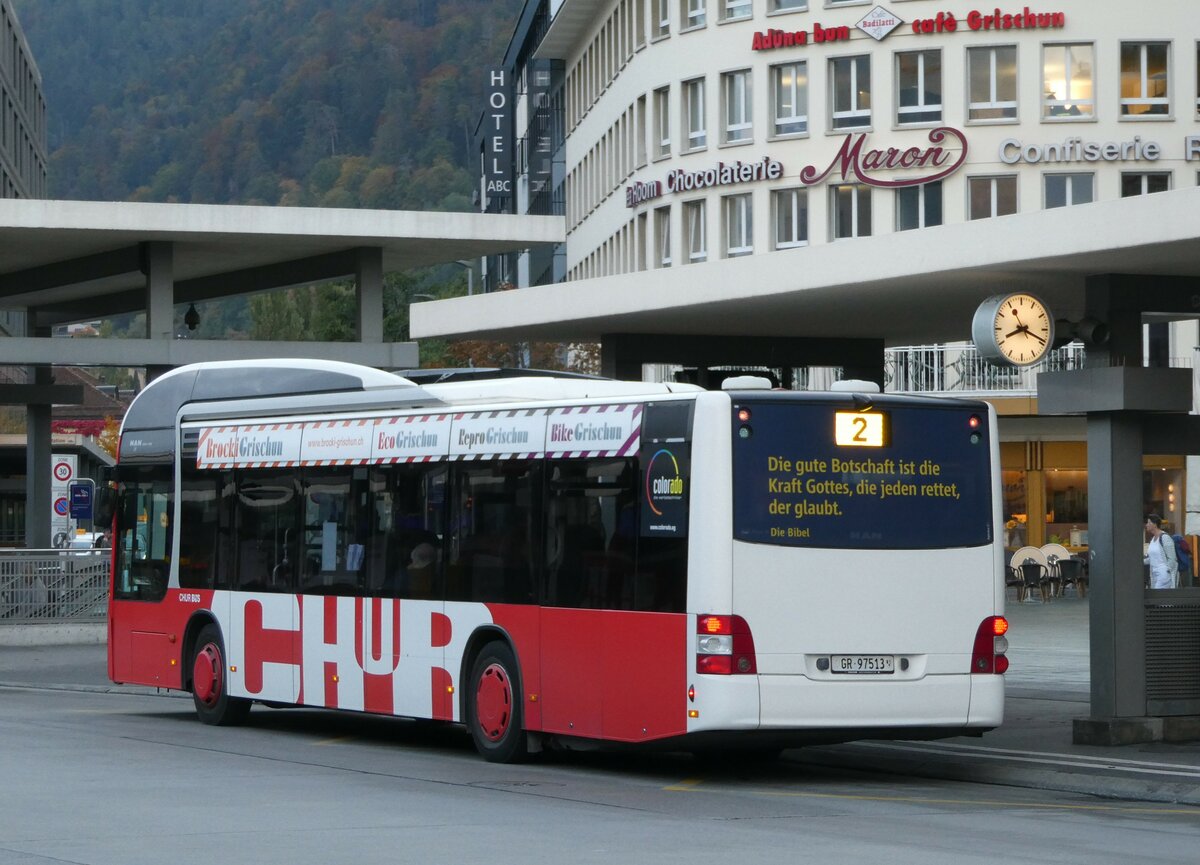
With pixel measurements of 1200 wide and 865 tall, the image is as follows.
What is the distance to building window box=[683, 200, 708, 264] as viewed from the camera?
6000cm

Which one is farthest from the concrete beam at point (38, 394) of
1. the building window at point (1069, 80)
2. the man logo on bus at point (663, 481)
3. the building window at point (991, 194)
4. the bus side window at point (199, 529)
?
the man logo on bus at point (663, 481)

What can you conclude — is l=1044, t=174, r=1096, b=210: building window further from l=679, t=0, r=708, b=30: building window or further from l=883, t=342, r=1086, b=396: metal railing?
l=679, t=0, r=708, b=30: building window

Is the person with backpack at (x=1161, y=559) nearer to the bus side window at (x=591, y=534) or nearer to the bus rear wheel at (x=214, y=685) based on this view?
the bus rear wheel at (x=214, y=685)

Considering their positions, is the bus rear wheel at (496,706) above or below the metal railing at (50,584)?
below

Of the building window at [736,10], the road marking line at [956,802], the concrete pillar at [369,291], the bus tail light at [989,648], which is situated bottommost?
the road marking line at [956,802]

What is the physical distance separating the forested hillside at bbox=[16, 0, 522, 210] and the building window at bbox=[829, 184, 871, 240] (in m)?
99.7

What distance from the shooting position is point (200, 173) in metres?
178

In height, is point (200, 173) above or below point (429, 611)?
above

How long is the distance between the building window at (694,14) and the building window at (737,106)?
173 centimetres

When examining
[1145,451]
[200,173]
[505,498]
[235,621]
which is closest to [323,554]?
[235,621]

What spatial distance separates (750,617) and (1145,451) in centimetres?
461

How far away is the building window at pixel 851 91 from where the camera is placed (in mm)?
56656

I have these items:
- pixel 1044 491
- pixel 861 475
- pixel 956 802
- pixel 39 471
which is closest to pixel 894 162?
pixel 1044 491

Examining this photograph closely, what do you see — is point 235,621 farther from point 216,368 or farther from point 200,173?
point 200,173
